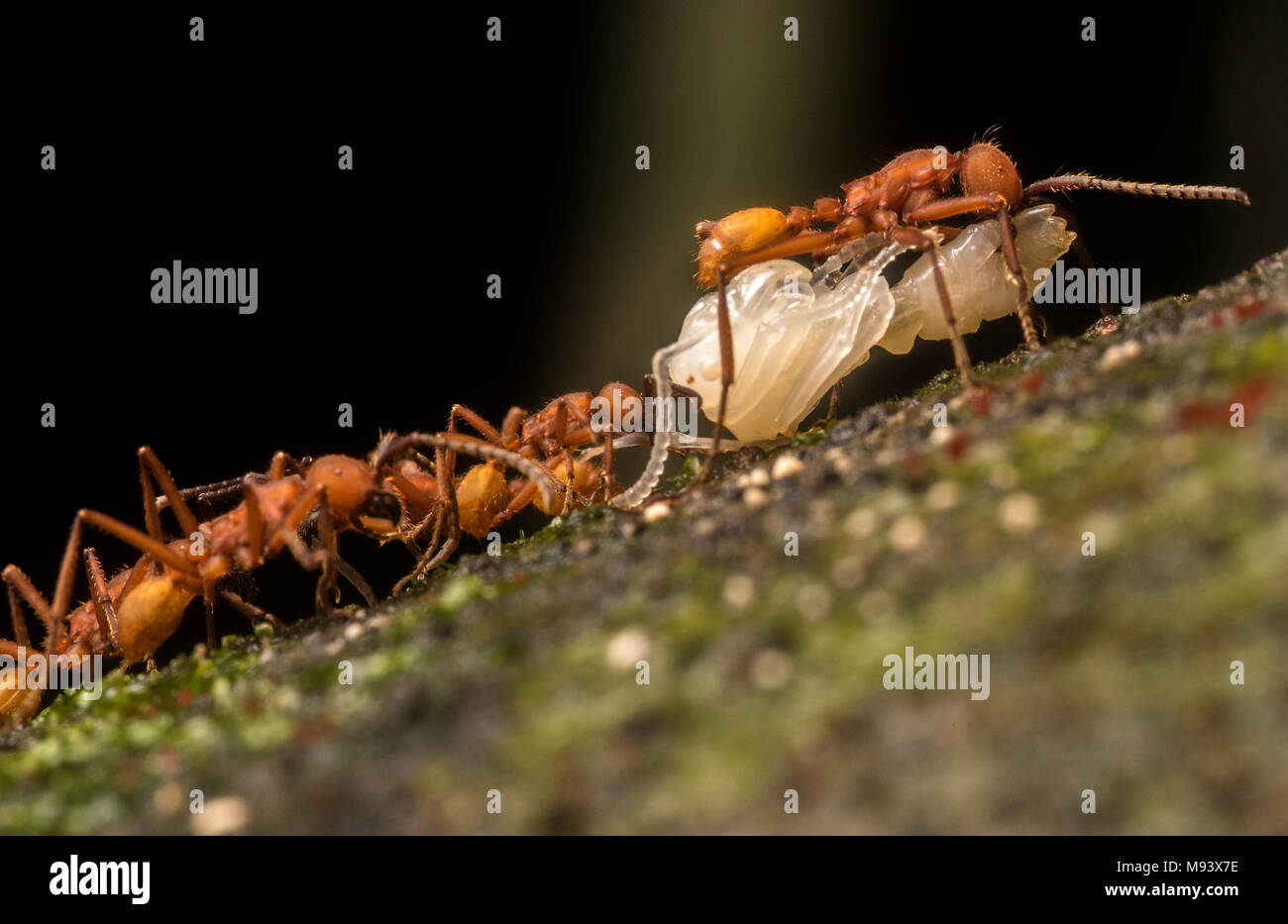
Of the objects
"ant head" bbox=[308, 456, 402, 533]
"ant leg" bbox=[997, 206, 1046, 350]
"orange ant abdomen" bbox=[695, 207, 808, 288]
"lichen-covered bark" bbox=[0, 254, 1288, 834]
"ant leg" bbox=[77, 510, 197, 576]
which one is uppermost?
"orange ant abdomen" bbox=[695, 207, 808, 288]

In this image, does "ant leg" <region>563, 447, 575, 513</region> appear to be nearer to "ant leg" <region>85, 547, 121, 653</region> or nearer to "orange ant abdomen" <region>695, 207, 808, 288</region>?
"orange ant abdomen" <region>695, 207, 808, 288</region>

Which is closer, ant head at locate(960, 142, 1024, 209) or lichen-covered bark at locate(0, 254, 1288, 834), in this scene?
lichen-covered bark at locate(0, 254, 1288, 834)

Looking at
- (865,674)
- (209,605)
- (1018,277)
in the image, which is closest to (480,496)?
(209,605)

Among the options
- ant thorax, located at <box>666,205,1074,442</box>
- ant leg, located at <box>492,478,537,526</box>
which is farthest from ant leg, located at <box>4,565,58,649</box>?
ant thorax, located at <box>666,205,1074,442</box>

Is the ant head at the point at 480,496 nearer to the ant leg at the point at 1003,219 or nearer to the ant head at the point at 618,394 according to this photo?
the ant head at the point at 618,394

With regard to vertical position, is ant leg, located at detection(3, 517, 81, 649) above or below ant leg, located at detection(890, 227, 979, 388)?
below

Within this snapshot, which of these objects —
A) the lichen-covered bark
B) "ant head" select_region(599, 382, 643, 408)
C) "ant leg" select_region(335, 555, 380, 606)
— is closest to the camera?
the lichen-covered bark

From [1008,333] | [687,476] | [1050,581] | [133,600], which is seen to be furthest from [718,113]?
[1050,581]
